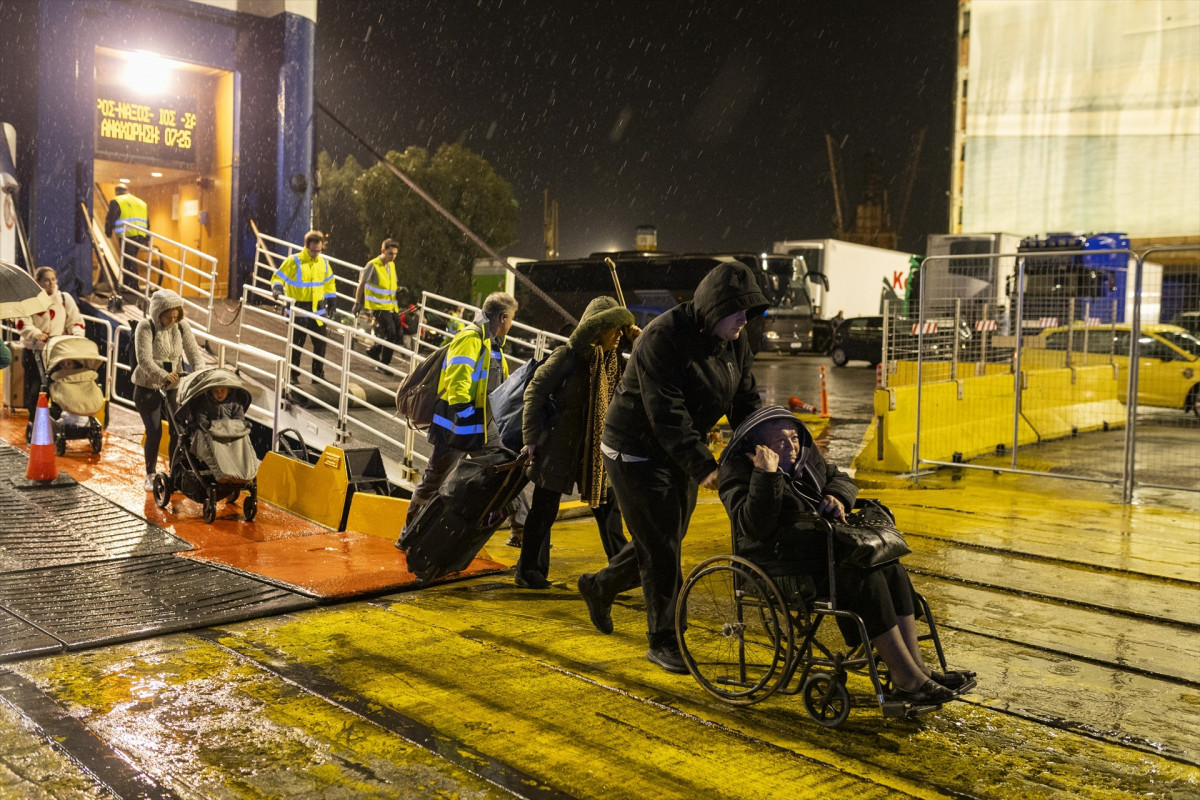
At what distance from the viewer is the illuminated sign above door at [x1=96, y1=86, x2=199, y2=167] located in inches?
715

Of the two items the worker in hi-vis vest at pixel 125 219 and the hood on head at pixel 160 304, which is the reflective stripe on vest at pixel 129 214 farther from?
the hood on head at pixel 160 304

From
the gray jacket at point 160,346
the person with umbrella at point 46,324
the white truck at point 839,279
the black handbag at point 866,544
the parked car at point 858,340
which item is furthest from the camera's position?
the white truck at point 839,279

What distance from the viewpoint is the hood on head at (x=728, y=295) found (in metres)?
4.73

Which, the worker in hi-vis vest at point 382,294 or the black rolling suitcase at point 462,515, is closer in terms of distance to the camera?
the black rolling suitcase at point 462,515

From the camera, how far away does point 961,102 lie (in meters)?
22.0

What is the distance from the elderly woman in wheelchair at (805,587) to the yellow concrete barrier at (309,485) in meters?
4.27

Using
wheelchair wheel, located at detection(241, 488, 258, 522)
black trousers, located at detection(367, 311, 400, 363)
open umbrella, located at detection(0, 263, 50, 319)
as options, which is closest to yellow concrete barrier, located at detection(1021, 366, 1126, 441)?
black trousers, located at detection(367, 311, 400, 363)

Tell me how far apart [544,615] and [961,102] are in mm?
19055

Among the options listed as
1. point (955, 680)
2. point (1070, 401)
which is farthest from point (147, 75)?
point (955, 680)

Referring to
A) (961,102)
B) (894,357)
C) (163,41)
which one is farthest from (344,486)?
(961,102)

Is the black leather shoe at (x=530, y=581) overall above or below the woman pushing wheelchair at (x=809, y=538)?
below

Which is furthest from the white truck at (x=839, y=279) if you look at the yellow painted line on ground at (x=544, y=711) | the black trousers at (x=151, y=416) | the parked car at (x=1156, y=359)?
the yellow painted line on ground at (x=544, y=711)

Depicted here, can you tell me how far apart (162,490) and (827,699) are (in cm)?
600

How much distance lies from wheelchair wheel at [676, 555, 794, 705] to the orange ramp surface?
2.32 metres
